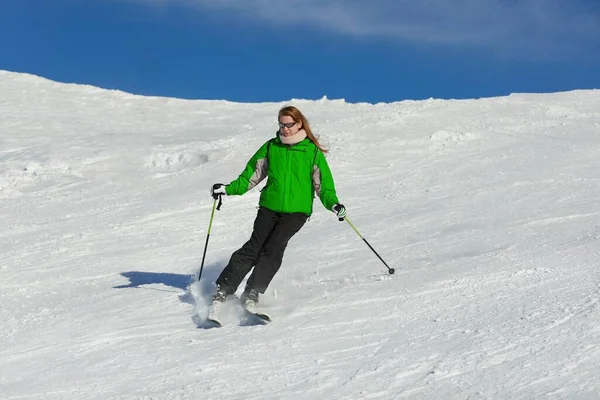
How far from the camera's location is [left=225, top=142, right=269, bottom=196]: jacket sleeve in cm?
582

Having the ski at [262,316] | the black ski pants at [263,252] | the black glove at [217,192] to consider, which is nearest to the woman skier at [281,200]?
the black ski pants at [263,252]

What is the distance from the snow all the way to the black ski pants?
0.28 metres

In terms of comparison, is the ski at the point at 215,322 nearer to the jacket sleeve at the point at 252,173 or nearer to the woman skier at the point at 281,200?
the woman skier at the point at 281,200

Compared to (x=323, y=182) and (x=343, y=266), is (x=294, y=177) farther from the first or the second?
(x=343, y=266)

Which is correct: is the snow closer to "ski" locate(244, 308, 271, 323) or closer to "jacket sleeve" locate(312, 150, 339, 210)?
"ski" locate(244, 308, 271, 323)

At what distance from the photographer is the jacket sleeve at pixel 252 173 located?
5.82m

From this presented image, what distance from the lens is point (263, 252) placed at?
5.75 metres

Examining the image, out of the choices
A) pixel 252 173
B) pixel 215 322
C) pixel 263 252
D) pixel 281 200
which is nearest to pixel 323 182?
pixel 281 200

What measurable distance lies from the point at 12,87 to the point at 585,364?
2414 centimetres

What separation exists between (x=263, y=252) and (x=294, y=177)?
67cm

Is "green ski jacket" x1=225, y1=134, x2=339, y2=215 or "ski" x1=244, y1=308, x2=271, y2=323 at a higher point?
"green ski jacket" x1=225, y1=134, x2=339, y2=215

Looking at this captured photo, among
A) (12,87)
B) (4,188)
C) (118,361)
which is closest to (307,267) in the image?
(118,361)

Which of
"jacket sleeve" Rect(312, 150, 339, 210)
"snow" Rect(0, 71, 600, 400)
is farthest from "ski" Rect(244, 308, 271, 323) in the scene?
"jacket sleeve" Rect(312, 150, 339, 210)

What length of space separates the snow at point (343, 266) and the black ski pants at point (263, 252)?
28 centimetres
